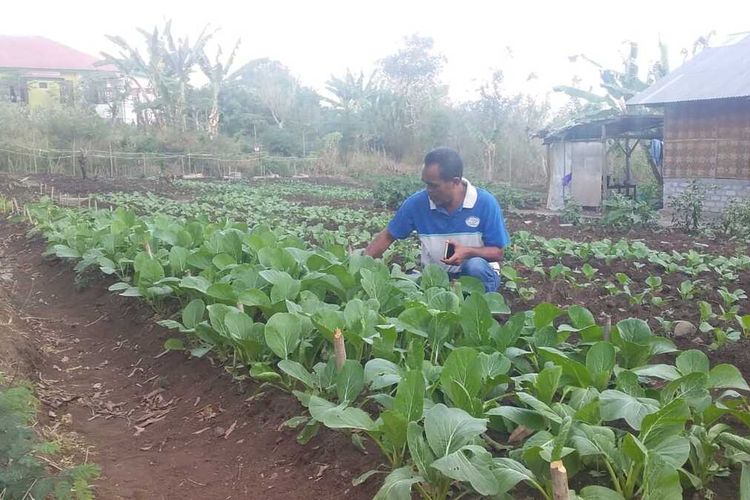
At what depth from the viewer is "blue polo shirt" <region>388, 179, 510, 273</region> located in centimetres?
480

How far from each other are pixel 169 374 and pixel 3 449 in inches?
84.8

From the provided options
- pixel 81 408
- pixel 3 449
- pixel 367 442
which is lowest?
pixel 81 408

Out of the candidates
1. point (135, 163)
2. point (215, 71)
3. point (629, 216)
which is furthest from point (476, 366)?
point (215, 71)

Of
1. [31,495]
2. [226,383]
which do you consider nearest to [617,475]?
[31,495]

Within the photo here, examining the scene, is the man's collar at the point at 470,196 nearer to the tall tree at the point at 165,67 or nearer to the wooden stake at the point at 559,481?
the wooden stake at the point at 559,481

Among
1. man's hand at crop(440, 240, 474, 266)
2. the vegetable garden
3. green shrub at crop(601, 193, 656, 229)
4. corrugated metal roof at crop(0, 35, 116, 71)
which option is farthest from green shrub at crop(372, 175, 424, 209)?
corrugated metal roof at crop(0, 35, 116, 71)

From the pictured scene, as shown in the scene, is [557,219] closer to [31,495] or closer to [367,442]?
[367,442]

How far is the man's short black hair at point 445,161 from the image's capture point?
446 centimetres

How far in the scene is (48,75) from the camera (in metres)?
37.2

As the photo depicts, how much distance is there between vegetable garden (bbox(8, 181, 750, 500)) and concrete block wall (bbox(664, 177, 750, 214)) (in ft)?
28.1

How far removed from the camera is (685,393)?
8.50ft

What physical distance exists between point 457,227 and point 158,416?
91.3 inches

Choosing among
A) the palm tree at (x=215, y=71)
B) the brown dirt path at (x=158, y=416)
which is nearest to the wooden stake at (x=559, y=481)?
the brown dirt path at (x=158, y=416)

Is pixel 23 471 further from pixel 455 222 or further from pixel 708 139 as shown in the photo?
pixel 708 139
